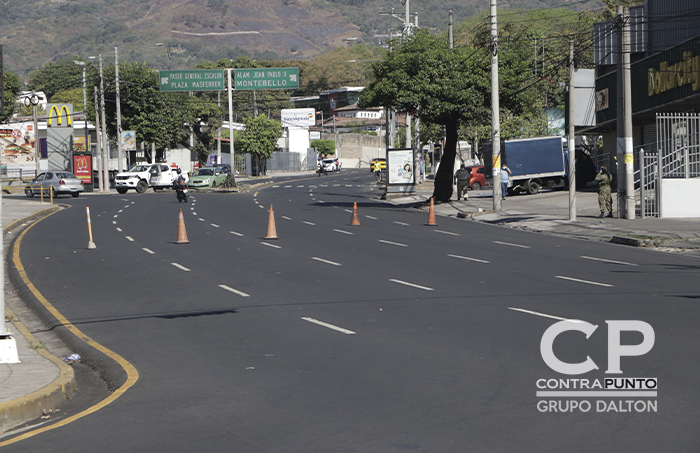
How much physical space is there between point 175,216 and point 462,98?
44.0ft

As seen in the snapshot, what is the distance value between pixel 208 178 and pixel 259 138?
37.0 metres

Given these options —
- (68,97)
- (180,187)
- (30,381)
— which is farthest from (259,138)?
(30,381)

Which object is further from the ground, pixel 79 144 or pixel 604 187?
pixel 79 144

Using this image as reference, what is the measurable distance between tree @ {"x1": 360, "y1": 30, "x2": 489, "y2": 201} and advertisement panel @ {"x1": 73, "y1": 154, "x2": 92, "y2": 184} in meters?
23.3

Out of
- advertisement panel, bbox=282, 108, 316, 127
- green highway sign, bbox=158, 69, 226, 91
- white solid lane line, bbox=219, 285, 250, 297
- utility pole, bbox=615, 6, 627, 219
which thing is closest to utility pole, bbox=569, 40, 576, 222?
utility pole, bbox=615, 6, 627, 219

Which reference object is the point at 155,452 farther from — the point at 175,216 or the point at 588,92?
the point at 588,92

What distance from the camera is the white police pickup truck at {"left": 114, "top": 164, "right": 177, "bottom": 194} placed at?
52594mm

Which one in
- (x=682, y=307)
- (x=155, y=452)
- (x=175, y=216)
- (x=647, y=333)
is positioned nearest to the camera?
(x=155, y=452)

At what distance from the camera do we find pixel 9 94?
244 ft

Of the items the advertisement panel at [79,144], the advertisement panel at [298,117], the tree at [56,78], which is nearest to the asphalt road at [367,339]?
the advertisement panel at [79,144]

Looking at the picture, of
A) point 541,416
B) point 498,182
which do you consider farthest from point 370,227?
point 541,416

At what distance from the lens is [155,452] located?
5953mm

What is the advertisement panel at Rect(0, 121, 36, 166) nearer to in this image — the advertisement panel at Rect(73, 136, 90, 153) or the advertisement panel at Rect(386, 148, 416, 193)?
the advertisement panel at Rect(73, 136, 90, 153)

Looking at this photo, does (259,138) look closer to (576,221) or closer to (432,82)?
(432,82)
